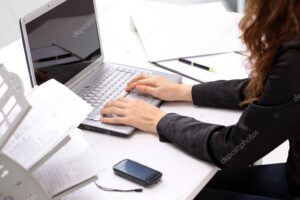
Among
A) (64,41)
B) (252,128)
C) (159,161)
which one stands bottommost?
(159,161)

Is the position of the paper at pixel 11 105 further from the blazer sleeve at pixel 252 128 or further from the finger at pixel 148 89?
the finger at pixel 148 89

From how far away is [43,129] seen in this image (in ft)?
2.89

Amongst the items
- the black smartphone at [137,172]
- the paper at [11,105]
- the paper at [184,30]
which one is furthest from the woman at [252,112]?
the paper at [11,105]

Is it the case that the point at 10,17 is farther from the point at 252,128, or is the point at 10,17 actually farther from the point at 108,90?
the point at 252,128

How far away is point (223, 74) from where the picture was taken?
1.45m

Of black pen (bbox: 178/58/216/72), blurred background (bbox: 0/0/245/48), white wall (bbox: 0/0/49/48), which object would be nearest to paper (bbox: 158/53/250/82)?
black pen (bbox: 178/58/216/72)

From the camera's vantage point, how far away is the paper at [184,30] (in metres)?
1.57

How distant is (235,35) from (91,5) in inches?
20.7

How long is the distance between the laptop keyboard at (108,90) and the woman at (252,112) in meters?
0.03

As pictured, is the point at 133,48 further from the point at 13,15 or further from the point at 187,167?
the point at 13,15

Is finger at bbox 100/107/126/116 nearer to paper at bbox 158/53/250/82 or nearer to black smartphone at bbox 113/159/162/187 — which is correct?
black smartphone at bbox 113/159/162/187

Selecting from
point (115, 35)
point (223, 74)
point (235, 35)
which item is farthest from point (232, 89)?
point (115, 35)

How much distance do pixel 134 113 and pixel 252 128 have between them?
34cm

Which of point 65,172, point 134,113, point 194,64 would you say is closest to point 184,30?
point 194,64
